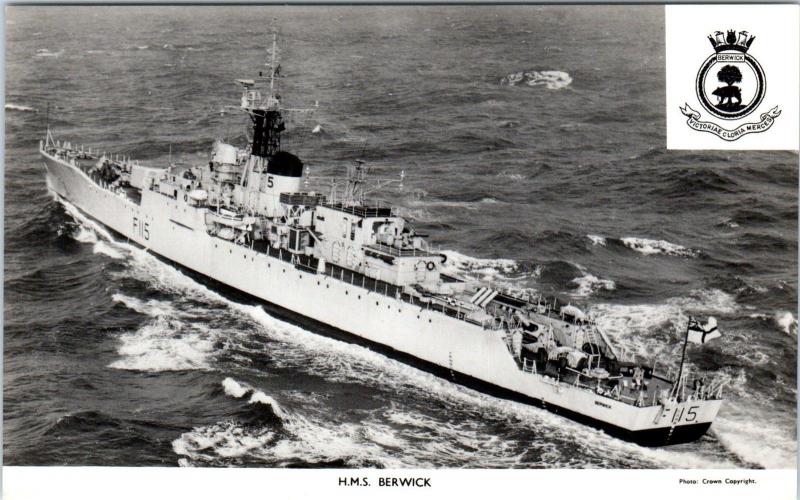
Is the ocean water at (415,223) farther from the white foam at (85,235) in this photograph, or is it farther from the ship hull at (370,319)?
the ship hull at (370,319)

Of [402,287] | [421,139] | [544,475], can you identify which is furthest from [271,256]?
[544,475]

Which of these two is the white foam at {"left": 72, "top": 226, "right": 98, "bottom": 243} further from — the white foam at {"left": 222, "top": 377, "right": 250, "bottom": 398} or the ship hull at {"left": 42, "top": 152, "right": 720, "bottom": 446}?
the white foam at {"left": 222, "top": 377, "right": 250, "bottom": 398}

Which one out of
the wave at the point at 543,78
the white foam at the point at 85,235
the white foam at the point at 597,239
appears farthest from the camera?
the white foam at the point at 85,235

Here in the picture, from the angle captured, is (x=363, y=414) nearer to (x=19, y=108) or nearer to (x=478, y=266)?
(x=478, y=266)

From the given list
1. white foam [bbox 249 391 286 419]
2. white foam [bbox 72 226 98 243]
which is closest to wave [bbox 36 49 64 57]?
white foam [bbox 249 391 286 419]

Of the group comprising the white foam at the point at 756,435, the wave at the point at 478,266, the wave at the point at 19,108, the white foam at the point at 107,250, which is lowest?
the white foam at the point at 756,435

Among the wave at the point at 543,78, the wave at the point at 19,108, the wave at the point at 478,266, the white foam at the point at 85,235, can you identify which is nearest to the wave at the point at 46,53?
the wave at the point at 19,108

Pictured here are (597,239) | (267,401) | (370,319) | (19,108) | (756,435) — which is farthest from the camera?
(597,239)

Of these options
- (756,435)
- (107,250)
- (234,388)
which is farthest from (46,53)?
(756,435)
